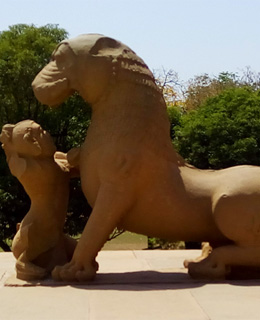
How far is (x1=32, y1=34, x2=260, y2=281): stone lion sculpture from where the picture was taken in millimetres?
5488

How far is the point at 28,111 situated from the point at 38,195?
10022mm

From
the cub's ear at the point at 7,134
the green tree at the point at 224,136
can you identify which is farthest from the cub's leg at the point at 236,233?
the green tree at the point at 224,136

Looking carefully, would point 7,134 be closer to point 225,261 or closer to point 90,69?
point 90,69

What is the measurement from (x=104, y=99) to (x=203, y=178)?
1063 millimetres

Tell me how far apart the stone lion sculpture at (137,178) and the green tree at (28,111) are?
8.88m

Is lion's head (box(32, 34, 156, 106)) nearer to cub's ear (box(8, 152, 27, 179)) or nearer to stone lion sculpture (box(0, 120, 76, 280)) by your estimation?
stone lion sculpture (box(0, 120, 76, 280))

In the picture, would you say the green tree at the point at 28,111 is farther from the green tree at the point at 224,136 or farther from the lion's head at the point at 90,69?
the lion's head at the point at 90,69

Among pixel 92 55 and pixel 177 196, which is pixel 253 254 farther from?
pixel 92 55

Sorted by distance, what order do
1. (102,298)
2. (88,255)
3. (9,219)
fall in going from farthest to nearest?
(9,219) < (88,255) < (102,298)

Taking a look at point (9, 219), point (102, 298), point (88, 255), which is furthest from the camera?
point (9, 219)

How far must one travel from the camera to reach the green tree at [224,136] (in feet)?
44.3

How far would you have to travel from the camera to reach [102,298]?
16.3 ft

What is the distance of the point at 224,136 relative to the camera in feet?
45.3

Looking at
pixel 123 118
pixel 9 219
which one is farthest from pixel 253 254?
pixel 9 219
